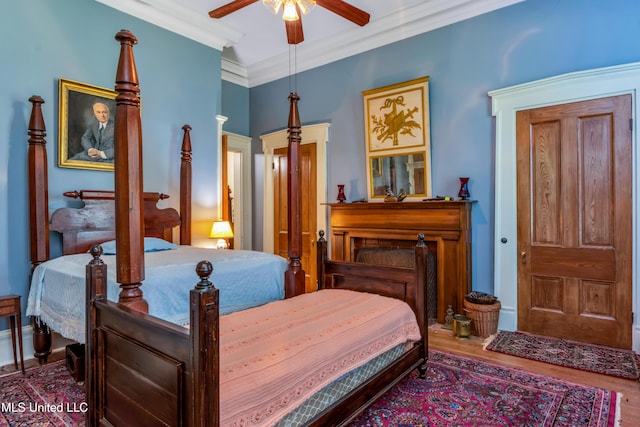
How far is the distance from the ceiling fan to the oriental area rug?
283cm

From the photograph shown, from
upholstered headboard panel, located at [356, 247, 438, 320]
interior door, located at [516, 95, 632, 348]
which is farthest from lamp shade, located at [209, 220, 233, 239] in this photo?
interior door, located at [516, 95, 632, 348]

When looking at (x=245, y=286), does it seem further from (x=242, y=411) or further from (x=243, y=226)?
(x=243, y=226)

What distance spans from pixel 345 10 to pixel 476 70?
152 cm

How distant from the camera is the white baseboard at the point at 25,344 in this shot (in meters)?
3.07

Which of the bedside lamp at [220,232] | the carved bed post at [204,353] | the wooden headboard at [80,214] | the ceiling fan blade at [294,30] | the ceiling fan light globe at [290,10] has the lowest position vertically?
the carved bed post at [204,353]

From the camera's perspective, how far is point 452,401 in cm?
235

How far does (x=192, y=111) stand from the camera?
4.57 meters

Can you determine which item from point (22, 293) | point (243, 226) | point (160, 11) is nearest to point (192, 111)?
point (160, 11)

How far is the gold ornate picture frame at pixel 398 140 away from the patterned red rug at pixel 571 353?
1.70 metres

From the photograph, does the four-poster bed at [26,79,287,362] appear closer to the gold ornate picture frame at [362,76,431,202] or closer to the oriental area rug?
the oriental area rug

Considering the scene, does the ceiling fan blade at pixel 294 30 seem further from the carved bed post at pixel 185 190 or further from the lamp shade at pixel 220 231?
the lamp shade at pixel 220 231

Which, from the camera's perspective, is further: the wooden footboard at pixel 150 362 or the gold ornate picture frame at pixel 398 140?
the gold ornate picture frame at pixel 398 140

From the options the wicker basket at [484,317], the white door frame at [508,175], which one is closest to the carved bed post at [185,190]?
the wicker basket at [484,317]

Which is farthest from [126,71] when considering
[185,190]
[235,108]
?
[235,108]
